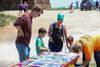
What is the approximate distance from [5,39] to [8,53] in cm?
648

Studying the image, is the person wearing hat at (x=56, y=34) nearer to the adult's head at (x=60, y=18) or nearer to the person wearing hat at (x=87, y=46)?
the adult's head at (x=60, y=18)

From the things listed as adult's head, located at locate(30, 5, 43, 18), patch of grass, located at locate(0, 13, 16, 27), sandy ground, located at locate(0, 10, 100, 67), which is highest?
adult's head, located at locate(30, 5, 43, 18)

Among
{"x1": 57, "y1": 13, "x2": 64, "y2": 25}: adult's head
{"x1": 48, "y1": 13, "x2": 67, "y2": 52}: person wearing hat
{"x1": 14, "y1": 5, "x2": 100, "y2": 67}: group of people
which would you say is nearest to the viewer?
{"x1": 14, "y1": 5, "x2": 100, "y2": 67}: group of people

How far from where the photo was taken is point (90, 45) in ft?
27.4

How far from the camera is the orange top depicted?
8202 millimetres

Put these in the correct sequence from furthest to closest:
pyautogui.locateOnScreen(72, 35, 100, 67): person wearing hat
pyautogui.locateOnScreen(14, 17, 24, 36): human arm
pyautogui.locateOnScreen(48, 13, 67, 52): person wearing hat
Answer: pyautogui.locateOnScreen(48, 13, 67, 52): person wearing hat
pyautogui.locateOnScreen(14, 17, 24, 36): human arm
pyautogui.locateOnScreen(72, 35, 100, 67): person wearing hat

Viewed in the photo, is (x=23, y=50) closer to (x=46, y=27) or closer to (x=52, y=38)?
(x=52, y=38)

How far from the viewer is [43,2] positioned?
1861 inches

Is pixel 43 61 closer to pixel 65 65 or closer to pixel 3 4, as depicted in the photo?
pixel 65 65

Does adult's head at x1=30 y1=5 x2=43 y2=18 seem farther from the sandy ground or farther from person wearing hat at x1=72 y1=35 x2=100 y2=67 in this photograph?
the sandy ground

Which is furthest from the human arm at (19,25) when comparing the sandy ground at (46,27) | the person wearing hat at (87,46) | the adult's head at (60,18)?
the sandy ground at (46,27)

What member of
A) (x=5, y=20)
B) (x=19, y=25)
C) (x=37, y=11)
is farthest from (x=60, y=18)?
(x=5, y=20)

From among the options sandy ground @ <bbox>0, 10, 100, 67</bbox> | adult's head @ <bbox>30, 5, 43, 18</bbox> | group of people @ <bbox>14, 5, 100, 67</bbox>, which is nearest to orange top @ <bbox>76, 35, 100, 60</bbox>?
group of people @ <bbox>14, 5, 100, 67</bbox>

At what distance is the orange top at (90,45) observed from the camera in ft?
26.9
